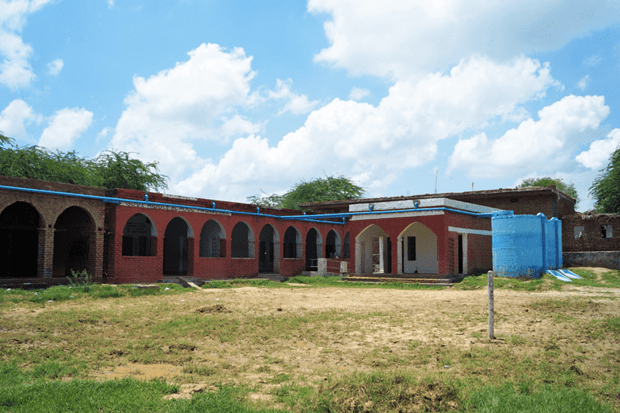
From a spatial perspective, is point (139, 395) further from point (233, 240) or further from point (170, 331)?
point (233, 240)

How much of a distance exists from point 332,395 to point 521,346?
3984 millimetres

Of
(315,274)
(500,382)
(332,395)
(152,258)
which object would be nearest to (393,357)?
(500,382)

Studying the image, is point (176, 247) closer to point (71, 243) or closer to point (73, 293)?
point (71, 243)

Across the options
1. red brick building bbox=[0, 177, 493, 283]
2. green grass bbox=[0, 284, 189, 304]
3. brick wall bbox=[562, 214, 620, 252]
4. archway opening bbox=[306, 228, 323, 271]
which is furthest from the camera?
archway opening bbox=[306, 228, 323, 271]

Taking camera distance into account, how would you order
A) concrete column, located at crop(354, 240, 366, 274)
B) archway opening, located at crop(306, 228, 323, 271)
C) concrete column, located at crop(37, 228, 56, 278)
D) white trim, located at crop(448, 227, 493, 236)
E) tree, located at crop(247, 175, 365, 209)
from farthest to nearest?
1. tree, located at crop(247, 175, 365, 209)
2. archway opening, located at crop(306, 228, 323, 271)
3. concrete column, located at crop(354, 240, 366, 274)
4. white trim, located at crop(448, 227, 493, 236)
5. concrete column, located at crop(37, 228, 56, 278)

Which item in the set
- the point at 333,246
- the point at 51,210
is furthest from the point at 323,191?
the point at 51,210

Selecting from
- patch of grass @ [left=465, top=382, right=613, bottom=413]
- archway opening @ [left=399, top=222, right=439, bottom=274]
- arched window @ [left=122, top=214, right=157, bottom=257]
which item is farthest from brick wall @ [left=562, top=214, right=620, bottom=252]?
patch of grass @ [left=465, top=382, right=613, bottom=413]

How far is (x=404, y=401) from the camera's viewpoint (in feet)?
17.3

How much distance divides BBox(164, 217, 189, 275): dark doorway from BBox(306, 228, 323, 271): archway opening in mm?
7597

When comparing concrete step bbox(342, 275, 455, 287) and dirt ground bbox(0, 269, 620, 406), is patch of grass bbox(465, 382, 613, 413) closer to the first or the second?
dirt ground bbox(0, 269, 620, 406)

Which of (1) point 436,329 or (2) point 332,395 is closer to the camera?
(2) point 332,395

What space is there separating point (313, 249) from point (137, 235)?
13094mm

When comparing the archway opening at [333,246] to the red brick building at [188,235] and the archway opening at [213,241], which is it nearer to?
the red brick building at [188,235]

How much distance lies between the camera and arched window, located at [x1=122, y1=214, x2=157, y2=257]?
22.0 meters
